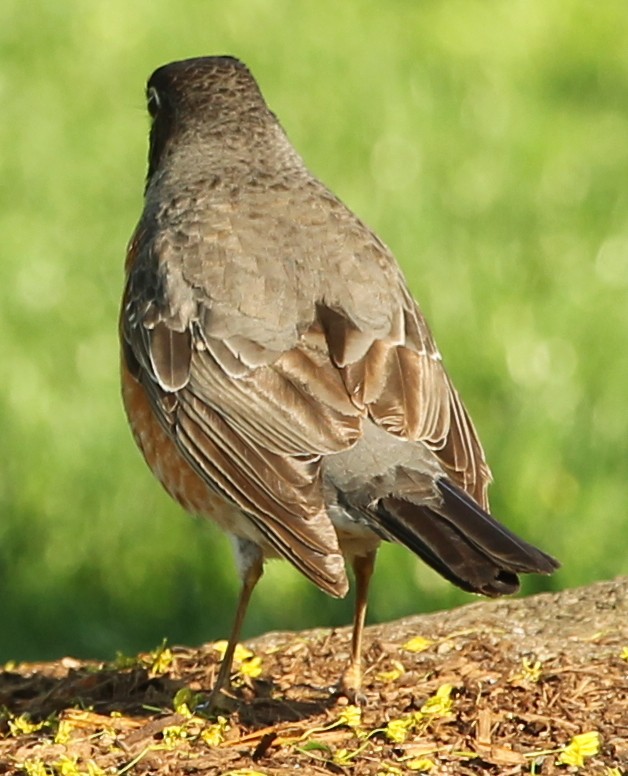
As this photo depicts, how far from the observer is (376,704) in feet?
18.0

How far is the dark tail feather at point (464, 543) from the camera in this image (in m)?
4.77

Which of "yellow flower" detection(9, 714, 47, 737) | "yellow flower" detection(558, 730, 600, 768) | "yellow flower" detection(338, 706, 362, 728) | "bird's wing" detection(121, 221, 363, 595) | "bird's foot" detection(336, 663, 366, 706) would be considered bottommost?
"yellow flower" detection(9, 714, 47, 737)

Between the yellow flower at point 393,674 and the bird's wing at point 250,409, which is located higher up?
the bird's wing at point 250,409

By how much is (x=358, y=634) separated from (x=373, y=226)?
195 inches

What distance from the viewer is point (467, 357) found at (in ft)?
29.7

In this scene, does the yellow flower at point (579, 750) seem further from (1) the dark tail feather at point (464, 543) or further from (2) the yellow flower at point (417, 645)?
(2) the yellow flower at point (417, 645)

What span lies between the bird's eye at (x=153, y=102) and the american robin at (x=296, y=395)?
2.02 ft

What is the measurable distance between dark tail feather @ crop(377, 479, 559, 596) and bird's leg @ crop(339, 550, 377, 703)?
64 centimetres

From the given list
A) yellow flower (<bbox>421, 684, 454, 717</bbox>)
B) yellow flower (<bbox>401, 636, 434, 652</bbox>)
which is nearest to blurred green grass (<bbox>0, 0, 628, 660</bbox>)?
yellow flower (<bbox>401, 636, 434, 652</bbox>)

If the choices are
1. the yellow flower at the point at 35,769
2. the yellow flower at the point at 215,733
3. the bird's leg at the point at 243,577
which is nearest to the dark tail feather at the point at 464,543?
the bird's leg at the point at 243,577

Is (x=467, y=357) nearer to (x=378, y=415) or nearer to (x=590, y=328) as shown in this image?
(x=590, y=328)

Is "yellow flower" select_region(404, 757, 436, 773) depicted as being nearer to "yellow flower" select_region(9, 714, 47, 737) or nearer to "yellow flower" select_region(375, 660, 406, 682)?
"yellow flower" select_region(375, 660, 406, 682)

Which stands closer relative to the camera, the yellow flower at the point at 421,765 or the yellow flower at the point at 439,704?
the yellow flower at the point at 421,765

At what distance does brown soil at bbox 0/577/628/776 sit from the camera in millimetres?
4883
